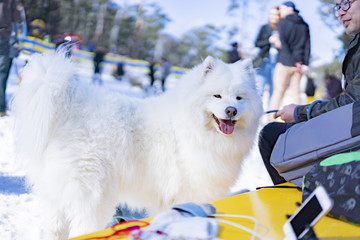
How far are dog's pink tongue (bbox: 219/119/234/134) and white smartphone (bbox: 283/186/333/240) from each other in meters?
1.29

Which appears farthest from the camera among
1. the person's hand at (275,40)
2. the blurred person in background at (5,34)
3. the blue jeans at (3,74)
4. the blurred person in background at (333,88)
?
the blurred person in background at (333,88)

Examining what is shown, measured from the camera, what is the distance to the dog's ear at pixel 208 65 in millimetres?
2539

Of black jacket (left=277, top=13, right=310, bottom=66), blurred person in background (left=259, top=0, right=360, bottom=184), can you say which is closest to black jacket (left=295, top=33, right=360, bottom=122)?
blurred person in background (left=259, top=0, right=360, bottom=184)

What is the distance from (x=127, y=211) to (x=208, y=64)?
66.2 inches

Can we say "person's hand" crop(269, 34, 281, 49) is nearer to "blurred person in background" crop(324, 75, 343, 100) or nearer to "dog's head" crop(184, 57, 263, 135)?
"blurred person in background" crop(324, 75, 343, 100)

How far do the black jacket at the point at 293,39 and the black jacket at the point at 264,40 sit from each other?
1.07 m

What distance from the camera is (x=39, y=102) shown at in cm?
198

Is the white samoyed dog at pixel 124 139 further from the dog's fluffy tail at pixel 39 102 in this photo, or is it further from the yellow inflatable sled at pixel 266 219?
the yellow inflatable sled at pixel 266 219

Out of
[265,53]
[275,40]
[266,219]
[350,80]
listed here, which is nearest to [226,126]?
[350,80]

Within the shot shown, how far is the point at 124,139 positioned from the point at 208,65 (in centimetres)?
93

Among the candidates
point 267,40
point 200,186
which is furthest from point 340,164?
point 267,40

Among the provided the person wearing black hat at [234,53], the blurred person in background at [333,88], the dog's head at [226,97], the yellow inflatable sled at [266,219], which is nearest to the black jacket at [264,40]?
the person wearing black hat at [234,53]

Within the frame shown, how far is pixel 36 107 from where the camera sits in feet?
6.53

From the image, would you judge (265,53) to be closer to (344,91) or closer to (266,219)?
(344,91)
